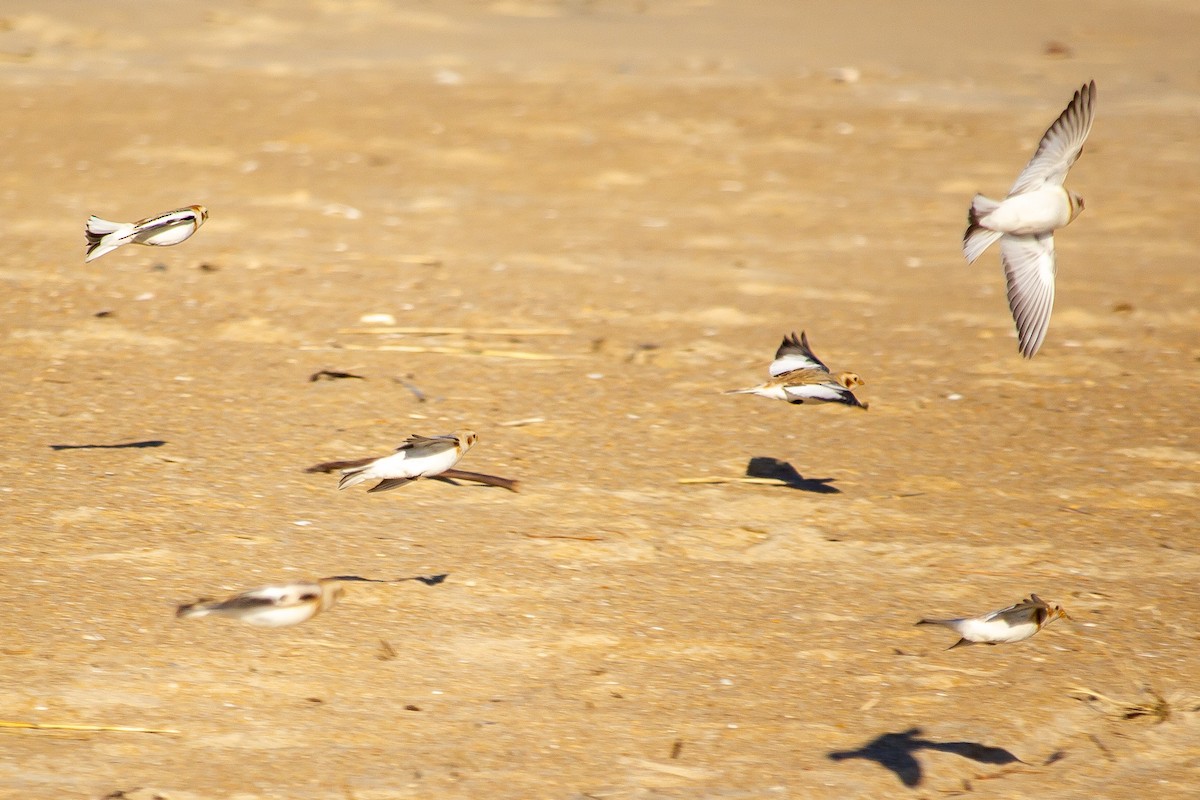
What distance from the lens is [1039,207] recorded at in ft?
12.5

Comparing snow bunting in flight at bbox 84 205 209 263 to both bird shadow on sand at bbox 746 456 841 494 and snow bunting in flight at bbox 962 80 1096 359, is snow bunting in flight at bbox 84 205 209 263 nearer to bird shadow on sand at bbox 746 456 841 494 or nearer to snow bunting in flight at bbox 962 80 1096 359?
bird shadow on sand at bbox 746 456 841 494

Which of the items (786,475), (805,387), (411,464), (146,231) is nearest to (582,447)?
(786,475)

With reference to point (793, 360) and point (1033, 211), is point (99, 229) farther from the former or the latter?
point (1033, 211)

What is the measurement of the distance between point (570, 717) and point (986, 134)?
25.1ft

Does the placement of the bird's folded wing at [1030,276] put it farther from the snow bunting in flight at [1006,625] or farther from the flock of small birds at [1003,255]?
the snow bunting in flight at [1006,625]

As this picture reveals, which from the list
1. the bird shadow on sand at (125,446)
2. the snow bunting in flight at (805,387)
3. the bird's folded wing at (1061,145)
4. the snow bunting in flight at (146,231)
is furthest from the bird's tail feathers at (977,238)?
the bird shadow on sand at (125,446)

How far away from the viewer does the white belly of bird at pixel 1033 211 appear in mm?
3812

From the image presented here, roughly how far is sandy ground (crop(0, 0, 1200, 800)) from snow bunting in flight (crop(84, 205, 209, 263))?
63 cm

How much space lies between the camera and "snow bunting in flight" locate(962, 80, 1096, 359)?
374 centimetres

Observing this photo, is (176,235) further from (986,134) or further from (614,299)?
(986,134)

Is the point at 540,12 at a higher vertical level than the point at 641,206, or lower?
higher

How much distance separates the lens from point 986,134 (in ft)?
31.3

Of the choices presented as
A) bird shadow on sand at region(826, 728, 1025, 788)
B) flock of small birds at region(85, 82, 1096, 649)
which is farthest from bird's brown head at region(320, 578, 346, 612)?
bird shadow on sand at region(826, 728, 1025, 788)

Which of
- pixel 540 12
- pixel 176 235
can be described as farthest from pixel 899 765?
pixel 540 12
